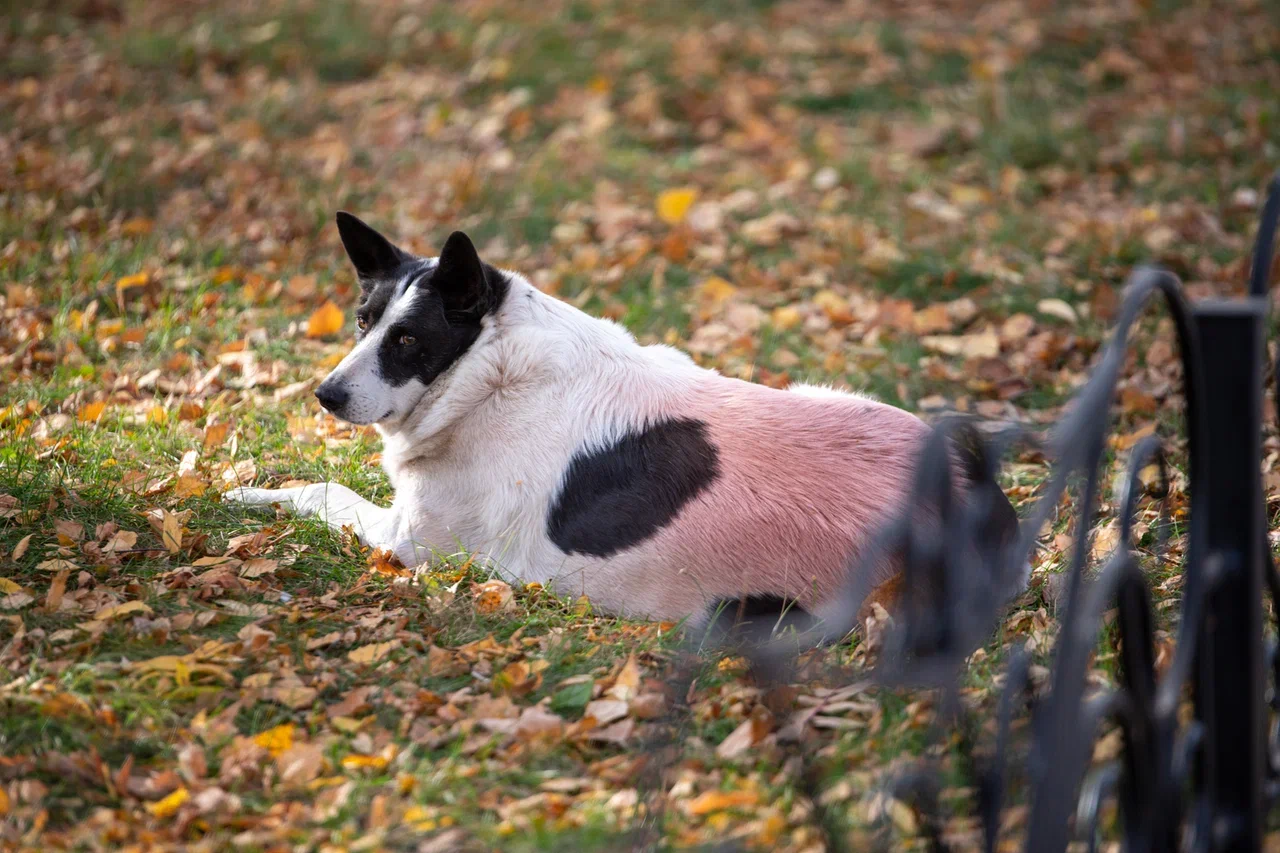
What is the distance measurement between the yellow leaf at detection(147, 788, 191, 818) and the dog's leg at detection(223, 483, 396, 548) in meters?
1.42

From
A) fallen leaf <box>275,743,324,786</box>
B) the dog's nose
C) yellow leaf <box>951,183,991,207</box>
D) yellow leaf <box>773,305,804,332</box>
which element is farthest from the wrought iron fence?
yellow leaf <box>951,183,991,207</box>

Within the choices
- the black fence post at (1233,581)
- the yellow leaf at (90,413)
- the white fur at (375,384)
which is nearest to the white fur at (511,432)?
the white fur at (375,384)

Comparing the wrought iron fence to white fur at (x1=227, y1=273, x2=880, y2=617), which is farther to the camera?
white fur at (x1=227, y1=273, x2=880, y2=617)

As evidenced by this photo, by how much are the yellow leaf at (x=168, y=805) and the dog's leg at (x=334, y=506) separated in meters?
1.42

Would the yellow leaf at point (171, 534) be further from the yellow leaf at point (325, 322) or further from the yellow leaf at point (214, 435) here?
the yellow leaf at point (325, 322)

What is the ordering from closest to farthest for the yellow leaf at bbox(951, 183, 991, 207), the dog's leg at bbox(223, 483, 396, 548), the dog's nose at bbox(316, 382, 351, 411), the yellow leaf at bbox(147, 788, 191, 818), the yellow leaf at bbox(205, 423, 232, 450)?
the yellow leaf at bbox(147, 788, 191, 818) < the dog's nose at bbox(316, 382, 351, 411) < the dog's leg at bbox(223, 483, 396, 548) < the yellow leaf at bbox(205, 423, 232, 450) < the yellow leaf at bbox(951, 183, 991, 207)

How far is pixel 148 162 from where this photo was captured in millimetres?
7613

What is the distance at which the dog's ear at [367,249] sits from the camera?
164 inches

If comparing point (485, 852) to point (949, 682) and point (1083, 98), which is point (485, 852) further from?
point (1083, 98)

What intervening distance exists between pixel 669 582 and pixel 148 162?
18.4ft

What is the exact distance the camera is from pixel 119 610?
3.40 meters

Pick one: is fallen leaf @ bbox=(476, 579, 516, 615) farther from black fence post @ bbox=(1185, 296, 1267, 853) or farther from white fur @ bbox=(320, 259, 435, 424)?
black fence post @ bbox=(1185, 296, 1267, 853)

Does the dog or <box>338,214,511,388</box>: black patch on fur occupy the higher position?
<box>338,214,511,388</box>: black patch on fur

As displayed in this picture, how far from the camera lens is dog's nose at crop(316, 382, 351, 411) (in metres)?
4.02
